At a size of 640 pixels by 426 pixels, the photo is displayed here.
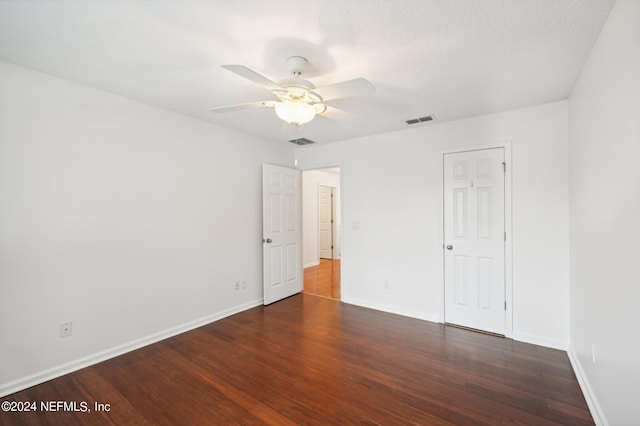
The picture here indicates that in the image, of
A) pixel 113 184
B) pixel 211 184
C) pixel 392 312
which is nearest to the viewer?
pixel 113 184

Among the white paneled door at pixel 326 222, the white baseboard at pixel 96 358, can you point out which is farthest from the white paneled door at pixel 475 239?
the white paneled door at pixel 326 222

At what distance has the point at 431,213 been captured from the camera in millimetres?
3451

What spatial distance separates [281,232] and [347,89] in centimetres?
288

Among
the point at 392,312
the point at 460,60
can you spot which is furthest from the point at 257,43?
the point at 392,312

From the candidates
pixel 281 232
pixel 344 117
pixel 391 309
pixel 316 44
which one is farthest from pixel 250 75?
pixel 391 309

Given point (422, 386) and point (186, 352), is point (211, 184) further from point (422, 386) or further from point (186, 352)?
point (422, 386)

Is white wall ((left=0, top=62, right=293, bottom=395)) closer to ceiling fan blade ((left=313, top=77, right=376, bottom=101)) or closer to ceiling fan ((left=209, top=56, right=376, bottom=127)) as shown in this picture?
ceiling fan ((left=209, top=56, right=376, bottom=127))

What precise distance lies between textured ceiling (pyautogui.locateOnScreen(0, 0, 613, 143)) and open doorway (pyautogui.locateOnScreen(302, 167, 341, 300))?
299 centimetres

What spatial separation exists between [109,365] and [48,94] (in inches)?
94.0

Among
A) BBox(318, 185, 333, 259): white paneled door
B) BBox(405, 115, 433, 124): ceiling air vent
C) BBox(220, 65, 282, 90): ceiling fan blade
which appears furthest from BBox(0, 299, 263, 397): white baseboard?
BBox(318, 185, 333, 259): white paneled door

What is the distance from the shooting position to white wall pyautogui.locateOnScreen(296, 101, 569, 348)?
2746mm

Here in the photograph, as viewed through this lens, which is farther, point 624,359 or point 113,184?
point 113,184

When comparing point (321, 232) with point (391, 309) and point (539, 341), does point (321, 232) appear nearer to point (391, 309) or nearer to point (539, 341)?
point (391, 309)

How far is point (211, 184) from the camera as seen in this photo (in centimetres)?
347
